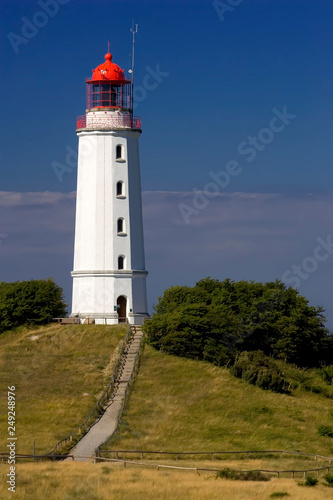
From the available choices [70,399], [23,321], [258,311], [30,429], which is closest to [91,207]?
[23,321]

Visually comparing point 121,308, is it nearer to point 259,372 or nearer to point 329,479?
point 259,372

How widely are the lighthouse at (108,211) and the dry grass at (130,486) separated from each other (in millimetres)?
23061

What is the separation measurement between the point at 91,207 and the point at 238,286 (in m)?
11.3

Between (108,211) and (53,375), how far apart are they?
13000mm

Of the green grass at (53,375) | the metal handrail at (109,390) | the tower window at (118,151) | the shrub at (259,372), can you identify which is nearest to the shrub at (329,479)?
the metal handrail at (109,390)

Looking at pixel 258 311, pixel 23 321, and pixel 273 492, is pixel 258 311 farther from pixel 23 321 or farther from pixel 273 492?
pixel 273 492

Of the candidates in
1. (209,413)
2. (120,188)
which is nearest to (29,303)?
(120,188)

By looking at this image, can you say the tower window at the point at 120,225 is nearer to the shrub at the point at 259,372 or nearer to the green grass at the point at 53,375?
the green grass at the point at 53,375

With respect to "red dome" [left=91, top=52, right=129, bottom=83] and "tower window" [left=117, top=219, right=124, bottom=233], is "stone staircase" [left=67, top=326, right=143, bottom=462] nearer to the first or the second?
"tower window" [left=117, top=219, right=124, bottom=233]

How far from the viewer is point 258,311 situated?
59.2 metres

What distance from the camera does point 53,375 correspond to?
50.3 meters

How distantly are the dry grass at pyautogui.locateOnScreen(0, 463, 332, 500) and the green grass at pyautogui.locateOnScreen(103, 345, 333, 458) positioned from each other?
4.99m

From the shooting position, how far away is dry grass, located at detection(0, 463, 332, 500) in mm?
32500

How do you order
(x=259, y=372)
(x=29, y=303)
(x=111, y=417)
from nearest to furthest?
(x=111, y=417), (x=259, y=372), (x=29, y=303)
